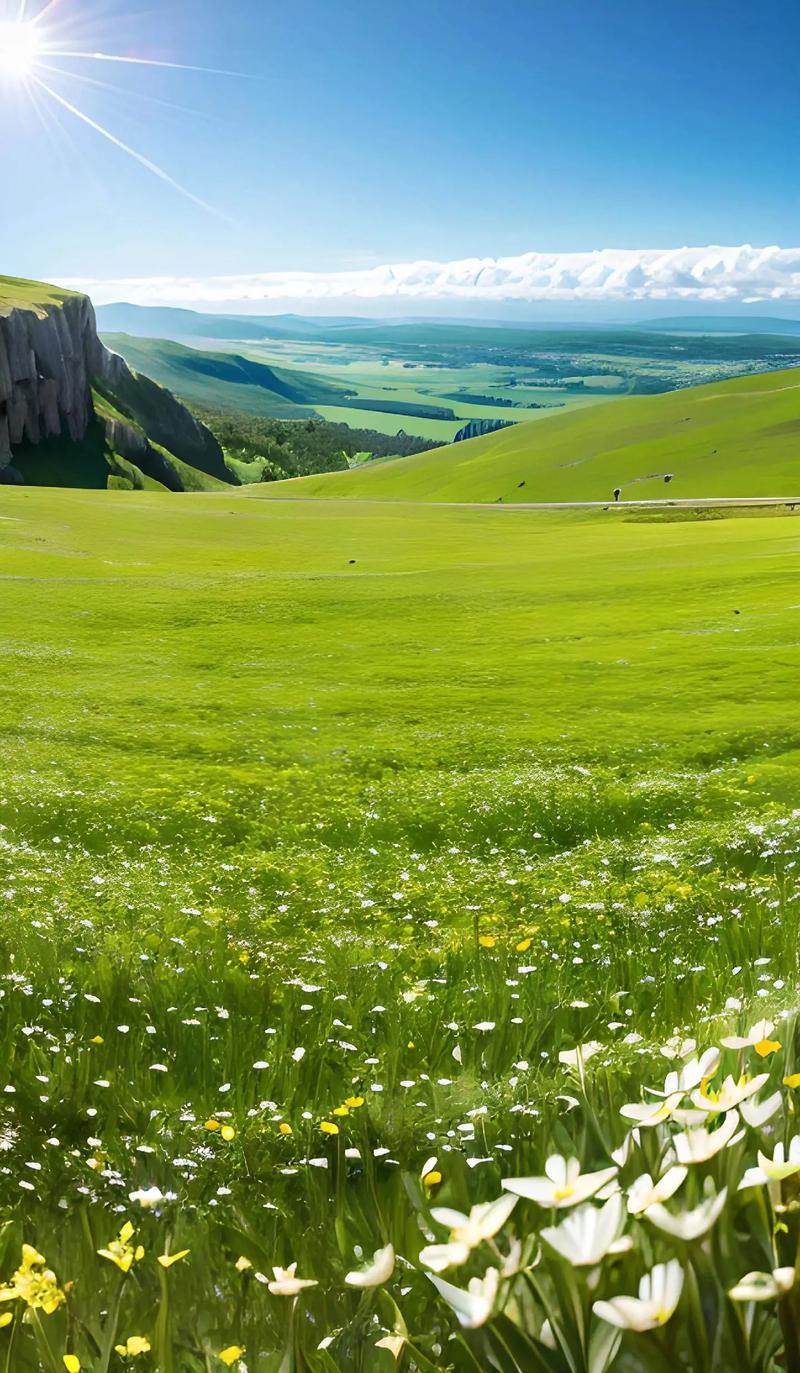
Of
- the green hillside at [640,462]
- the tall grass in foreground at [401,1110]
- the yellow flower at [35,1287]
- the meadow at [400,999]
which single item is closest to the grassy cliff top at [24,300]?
the green hillside at [640,462]

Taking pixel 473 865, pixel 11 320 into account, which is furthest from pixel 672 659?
pixel 11 320

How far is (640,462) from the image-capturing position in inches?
6216

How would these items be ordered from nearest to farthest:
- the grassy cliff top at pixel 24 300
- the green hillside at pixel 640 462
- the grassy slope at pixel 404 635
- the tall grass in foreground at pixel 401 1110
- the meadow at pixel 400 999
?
the tall grass in foreground at pixel 401 1110 → the meadow at pixel 400 999 → the grassy slope at pixel 404 635 → the green hillside at pixel 640 462 → the grassy cliff top at pixel 24 300

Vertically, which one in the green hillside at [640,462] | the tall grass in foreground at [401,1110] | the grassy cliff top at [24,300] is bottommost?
the tall grass in foreground at [401,1110]

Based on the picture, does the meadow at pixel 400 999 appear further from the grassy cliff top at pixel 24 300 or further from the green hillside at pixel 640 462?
the grassy cliff top at pixel 24 300

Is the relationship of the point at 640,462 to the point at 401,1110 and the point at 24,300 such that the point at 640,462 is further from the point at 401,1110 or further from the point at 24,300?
the point at 401,1110

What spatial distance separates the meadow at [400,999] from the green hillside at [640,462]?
10781 cm

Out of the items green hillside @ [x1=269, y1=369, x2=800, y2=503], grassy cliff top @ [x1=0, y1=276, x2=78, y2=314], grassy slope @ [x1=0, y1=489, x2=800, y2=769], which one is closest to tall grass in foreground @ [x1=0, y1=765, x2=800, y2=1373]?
grassy slope @ [x1=0, y1=489, x2=800, y2=769]

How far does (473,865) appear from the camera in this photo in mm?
16047

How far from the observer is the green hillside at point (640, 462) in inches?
5561

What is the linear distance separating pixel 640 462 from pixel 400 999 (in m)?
158

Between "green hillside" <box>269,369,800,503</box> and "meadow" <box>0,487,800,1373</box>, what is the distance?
108m

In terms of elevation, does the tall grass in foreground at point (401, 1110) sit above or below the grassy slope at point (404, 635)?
above

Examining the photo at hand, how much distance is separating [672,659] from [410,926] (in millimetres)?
23204
